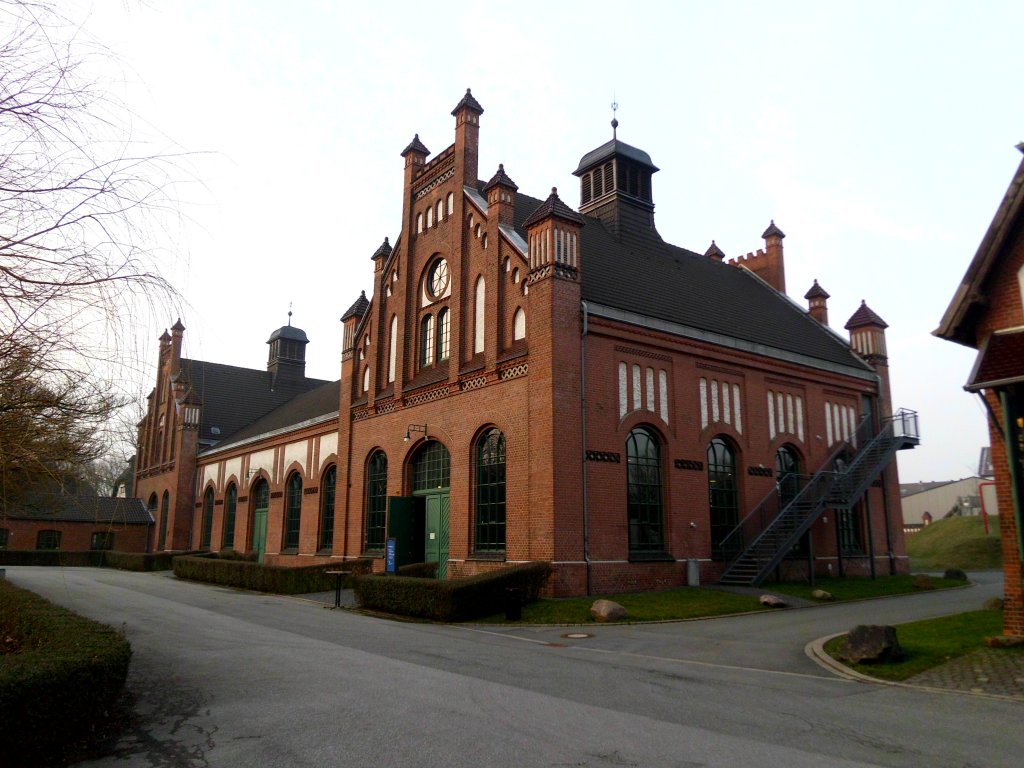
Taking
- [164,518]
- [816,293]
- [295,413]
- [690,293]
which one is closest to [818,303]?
[816,293]

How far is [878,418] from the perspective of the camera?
31.1 meters

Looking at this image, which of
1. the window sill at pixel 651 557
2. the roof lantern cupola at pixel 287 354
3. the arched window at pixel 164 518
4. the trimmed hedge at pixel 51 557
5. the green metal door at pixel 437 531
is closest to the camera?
the window sill at pixel 651 557

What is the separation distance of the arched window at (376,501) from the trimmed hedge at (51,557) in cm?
2168

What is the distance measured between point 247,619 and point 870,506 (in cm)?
2244

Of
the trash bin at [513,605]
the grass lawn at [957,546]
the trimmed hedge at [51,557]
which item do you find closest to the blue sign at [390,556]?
the trash bin at [513,605]

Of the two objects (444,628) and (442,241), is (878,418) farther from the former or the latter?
(444,628)

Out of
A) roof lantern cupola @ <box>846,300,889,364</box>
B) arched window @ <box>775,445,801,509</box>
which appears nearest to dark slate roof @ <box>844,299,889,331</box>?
roof lantern cupola @ <box>846,300,889,364</box>

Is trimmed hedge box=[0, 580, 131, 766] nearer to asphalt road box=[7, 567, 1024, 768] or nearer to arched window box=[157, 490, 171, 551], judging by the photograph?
asphalt road box=[7, 567, 1024, 768]

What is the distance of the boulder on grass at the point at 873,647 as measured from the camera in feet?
37.7

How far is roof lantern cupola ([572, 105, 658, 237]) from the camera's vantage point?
30.8 m

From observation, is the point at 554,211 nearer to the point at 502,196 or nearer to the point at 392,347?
the point at 502,196

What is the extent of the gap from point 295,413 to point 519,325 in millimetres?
22461

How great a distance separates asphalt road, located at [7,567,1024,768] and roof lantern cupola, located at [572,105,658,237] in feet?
63.3

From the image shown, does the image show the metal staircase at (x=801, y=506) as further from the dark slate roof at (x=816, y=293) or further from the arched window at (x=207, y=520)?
the arched window at (x=207, y=520)
